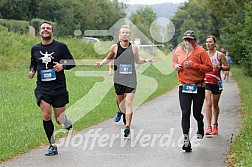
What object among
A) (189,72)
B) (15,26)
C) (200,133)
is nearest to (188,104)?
(189,72)

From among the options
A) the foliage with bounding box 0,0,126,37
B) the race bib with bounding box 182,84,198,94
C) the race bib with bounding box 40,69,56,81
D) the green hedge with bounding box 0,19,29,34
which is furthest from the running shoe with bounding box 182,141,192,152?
the foliage with bounding box 0,0,126,37

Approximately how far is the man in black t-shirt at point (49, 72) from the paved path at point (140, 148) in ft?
1.78

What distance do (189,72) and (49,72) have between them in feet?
7.85

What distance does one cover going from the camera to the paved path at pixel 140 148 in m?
8.72

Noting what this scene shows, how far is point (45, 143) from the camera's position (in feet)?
34.2

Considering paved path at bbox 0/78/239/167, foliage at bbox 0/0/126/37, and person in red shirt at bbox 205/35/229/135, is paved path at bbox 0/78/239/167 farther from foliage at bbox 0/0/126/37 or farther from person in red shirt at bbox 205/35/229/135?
foliage at bbox 0/0/126/37

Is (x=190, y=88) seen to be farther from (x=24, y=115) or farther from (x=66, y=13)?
(x=66, y=13)

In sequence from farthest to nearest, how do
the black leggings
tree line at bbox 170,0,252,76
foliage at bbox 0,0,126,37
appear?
foliage at bbox 0,0,126,37
tree line at bbox 170,0,252,76
the black leggings

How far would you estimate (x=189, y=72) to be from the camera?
998 cm

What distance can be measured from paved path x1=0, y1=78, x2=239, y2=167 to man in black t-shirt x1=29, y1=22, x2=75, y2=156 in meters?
0.54

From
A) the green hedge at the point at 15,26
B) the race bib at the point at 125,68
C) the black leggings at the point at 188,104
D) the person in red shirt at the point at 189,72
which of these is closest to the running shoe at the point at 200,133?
the black leggings at the point at 188,104

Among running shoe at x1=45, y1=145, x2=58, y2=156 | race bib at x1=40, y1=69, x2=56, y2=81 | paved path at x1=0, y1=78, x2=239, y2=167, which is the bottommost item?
paved path at x1=0, y1=78, x2=239, y2=167

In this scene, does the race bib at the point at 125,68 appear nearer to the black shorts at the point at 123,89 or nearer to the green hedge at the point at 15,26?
the black shorts at the point at 123,89

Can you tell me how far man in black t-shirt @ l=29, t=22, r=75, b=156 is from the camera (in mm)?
9289
